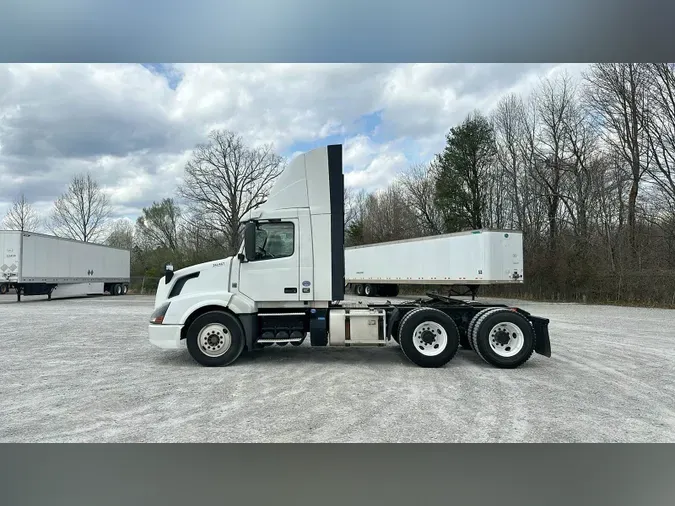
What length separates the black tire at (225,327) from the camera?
8102mm

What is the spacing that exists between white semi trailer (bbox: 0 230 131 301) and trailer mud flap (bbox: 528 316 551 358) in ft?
85.9

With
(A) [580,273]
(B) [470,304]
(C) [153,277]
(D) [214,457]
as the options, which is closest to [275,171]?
(C) [153,277]

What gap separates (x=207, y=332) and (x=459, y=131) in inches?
1256

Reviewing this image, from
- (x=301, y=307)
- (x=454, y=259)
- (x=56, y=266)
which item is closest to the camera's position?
(x=301, y=307)

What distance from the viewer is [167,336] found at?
812 centimetres

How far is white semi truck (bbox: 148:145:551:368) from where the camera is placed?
26.6 ft

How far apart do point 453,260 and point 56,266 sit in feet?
75.6

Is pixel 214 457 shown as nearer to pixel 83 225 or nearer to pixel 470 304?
pixel 470 304

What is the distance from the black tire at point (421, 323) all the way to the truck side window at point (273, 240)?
262cm

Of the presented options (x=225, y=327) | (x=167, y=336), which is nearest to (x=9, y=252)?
(x=167, y=336)

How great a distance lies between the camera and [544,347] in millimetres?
8062

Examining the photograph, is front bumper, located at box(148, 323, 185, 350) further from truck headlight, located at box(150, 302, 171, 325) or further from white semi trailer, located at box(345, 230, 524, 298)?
white semi trailer, located at box(345, 230, 524, 298)

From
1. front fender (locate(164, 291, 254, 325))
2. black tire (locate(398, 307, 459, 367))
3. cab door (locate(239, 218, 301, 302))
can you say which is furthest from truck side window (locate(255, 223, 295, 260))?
black tire (locate(398, 307, 459, 367))

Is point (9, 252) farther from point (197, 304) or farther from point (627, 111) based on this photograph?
point (627, 111)
